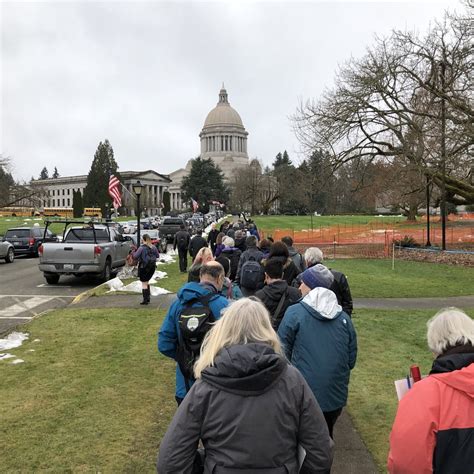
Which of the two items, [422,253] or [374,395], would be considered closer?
[374,395]

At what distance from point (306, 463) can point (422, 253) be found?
24085mm

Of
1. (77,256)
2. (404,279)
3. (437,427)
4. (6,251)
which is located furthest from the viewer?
(6,251)

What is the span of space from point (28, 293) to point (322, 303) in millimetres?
12191

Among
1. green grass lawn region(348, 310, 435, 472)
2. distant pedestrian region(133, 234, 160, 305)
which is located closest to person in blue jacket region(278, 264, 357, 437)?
green grass lawn region(348, 310, 435, 472)

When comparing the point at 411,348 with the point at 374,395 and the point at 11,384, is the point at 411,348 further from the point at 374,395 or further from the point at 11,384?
the point at 11,384

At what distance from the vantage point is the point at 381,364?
745 cm

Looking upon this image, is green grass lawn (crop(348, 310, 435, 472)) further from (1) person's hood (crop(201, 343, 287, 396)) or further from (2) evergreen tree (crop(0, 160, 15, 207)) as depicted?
(2) evergreen tree (crop(0, 160, 15, 207))

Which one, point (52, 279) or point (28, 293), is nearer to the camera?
point (28, 293)

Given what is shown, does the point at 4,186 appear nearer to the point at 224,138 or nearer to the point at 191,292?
the point at 191,292

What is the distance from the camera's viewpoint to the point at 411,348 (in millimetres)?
8312

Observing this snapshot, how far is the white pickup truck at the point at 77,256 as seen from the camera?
50.0ft

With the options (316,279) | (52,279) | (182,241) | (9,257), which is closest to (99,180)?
(9,257)

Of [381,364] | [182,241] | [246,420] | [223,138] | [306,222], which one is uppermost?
[223,138]

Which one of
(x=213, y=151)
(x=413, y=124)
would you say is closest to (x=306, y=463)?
(x=413, y=124)
